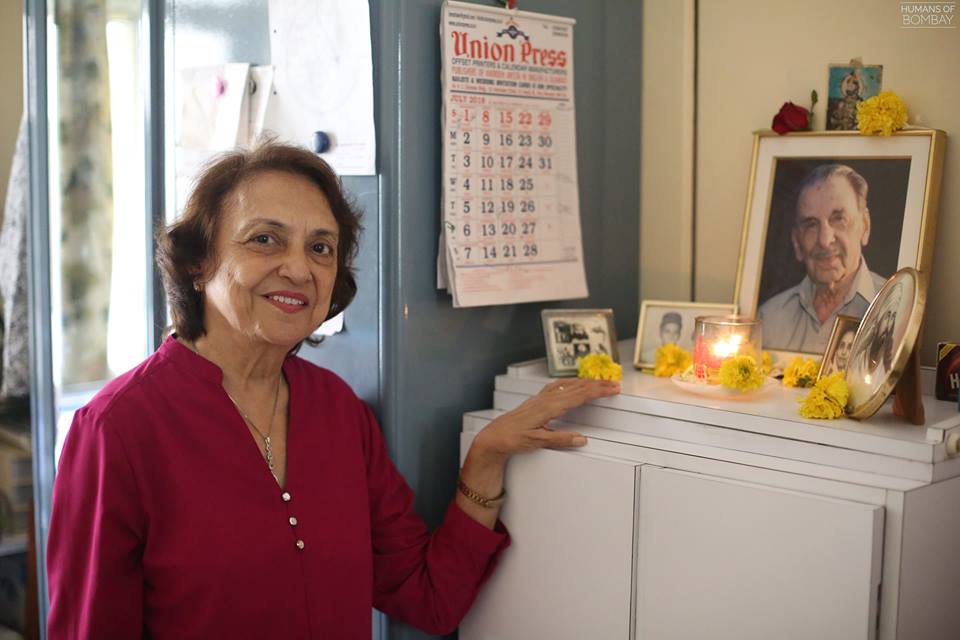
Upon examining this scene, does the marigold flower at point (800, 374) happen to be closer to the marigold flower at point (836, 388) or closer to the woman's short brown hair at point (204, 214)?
the marigold flower at point (836, 388)

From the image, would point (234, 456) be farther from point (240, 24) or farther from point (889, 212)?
point (889, 212)

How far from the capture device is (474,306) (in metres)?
1.90

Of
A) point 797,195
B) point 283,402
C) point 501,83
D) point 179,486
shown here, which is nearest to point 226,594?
point 179,486

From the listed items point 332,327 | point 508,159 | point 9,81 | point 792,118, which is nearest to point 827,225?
point 792,118

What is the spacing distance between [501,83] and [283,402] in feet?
2.36

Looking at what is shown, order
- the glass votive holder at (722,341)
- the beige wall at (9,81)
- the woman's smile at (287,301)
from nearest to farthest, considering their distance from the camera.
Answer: the woman's smile at (287,301) < the glass votive holder at (722,341) < the beige wall at (9,81)

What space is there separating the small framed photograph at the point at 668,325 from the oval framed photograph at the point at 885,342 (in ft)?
1.29

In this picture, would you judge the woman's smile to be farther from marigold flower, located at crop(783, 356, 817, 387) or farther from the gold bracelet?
marigold flower, located at crop(783, 356, 817, 387)

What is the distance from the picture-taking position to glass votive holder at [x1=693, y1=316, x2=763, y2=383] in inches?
67.6

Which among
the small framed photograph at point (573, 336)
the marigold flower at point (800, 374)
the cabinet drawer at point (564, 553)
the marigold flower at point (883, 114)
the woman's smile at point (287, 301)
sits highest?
the marigold flower at point (883, 114)

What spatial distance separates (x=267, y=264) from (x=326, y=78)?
1.55 feet

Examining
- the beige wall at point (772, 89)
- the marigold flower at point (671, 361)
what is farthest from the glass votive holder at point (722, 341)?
the beige wall at point (772, 89)

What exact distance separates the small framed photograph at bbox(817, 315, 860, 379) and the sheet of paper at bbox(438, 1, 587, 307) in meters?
0.55

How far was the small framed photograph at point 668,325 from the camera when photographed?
194cm
